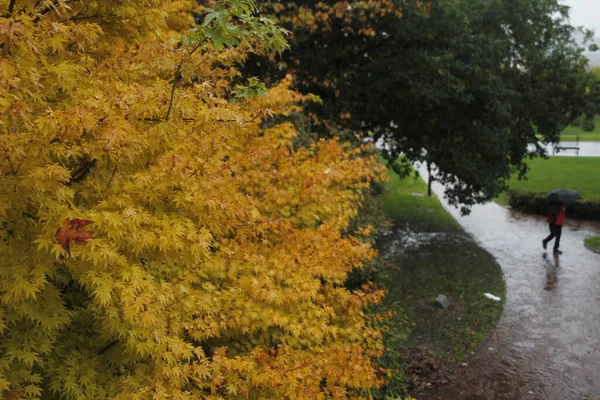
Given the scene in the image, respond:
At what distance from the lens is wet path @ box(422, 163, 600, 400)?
757cm

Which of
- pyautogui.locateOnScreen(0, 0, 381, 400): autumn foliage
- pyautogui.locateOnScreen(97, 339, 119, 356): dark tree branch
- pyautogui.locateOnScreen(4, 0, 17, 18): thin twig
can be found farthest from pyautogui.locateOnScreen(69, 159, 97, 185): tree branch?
pyautogui.locateOnScreen(97, 339, 119, 356): dark tree branch

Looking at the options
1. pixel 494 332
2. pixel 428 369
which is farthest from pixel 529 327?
pixel 428 369

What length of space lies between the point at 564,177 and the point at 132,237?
25.4m

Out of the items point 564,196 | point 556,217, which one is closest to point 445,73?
point 564,196

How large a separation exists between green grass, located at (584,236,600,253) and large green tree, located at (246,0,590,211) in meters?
3.08

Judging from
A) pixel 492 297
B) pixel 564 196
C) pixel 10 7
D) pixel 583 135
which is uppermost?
pixel 583 135

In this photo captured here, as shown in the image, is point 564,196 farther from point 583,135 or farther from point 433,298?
point 583,135

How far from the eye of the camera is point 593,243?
49.6 ft

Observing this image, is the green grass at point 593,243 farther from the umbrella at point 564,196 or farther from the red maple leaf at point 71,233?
the red maple leaf at point 71,233

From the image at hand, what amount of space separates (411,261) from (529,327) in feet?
15.3

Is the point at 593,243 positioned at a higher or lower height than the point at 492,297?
higher

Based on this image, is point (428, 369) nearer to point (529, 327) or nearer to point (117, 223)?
point (529, 327)

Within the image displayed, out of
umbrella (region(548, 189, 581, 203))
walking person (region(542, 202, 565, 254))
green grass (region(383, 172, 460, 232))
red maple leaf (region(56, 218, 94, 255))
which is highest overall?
red maple leaf (region(56, 218, 94, 255))

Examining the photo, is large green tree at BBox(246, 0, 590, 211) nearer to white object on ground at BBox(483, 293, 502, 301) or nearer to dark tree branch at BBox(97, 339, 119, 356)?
white object on ground at BBox(483, 293, 502, 301)
